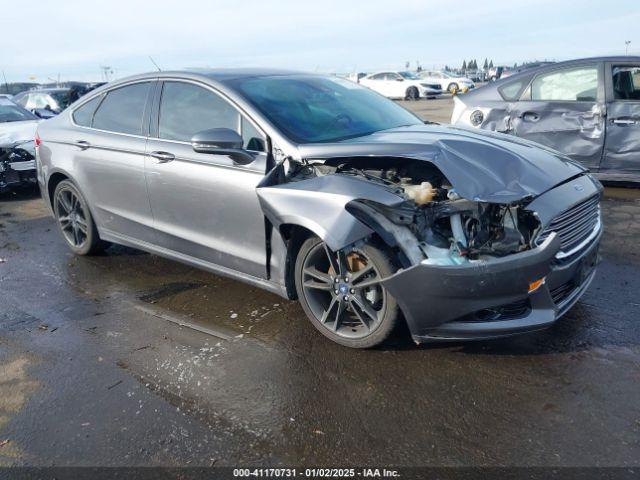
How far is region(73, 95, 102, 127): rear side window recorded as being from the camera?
511cm

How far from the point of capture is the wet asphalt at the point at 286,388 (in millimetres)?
2561

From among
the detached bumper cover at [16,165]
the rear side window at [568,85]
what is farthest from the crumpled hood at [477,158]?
the detached bumper cover at [16,165]

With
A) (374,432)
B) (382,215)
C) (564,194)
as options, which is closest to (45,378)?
(374,432)

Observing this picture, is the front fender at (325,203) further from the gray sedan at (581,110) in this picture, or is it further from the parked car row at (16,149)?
the parked car row at (16,149)

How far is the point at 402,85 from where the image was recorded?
31.0 metres

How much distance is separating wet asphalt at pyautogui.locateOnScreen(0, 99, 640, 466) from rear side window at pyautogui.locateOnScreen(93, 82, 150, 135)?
145cm

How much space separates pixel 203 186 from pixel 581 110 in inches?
204

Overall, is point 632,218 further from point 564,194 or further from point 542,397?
point 542,397

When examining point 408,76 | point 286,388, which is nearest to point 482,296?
point 286,388

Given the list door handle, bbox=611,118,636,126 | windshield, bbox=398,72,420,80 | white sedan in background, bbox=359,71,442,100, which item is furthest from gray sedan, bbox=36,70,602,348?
windshield, bbox=398,72,420,80

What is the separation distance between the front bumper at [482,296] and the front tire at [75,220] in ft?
11.1

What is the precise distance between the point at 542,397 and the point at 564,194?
3.94 ft

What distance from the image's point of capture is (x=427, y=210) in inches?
121

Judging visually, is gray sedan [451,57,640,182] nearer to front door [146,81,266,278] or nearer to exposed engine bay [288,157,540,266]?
exposed engine bay [288,157,540,266]
